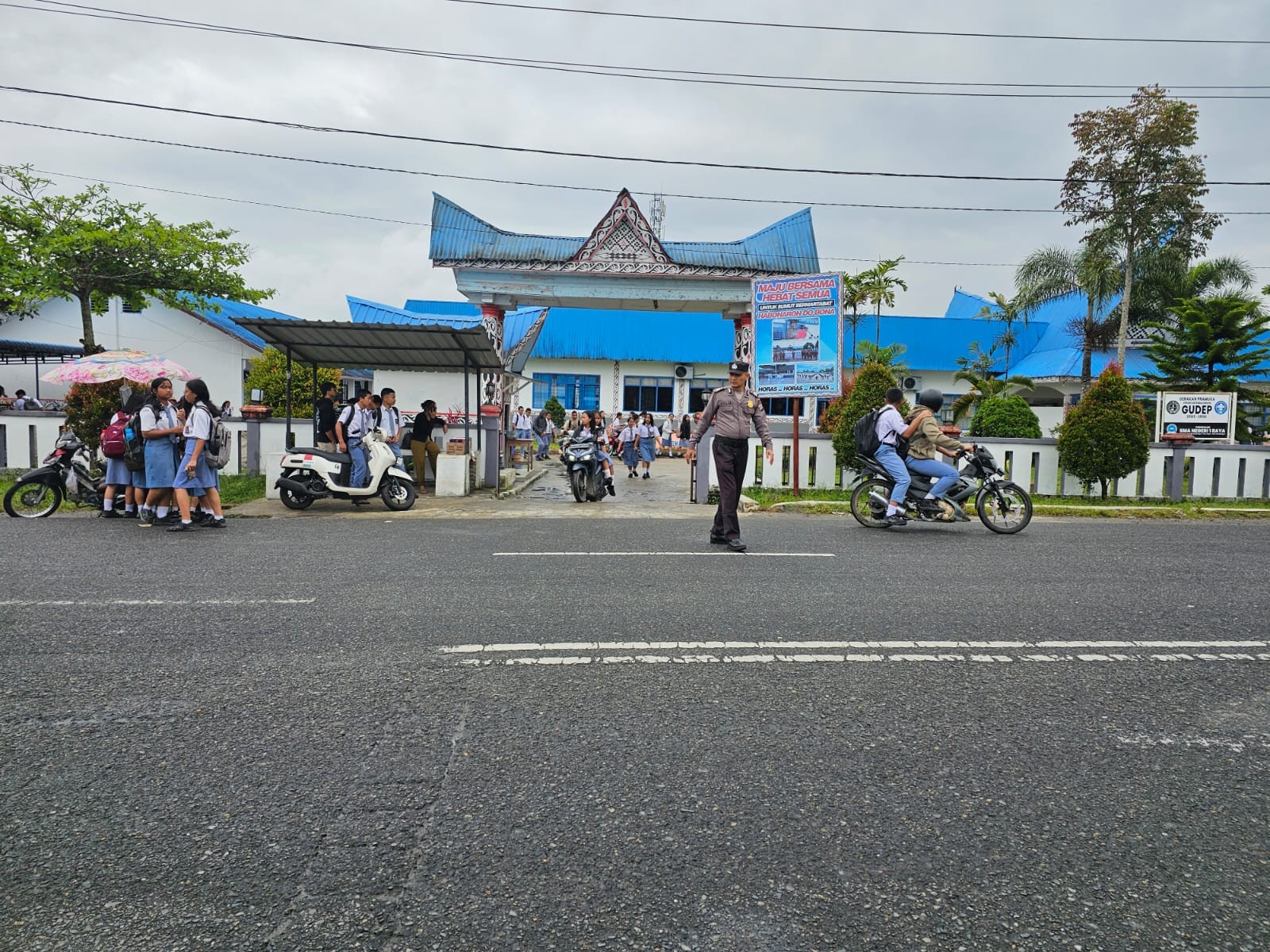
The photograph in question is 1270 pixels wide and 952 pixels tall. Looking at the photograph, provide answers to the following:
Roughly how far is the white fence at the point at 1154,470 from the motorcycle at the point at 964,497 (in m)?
4.32

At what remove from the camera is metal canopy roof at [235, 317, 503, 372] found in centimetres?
1341

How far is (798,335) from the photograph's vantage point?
14977 mm

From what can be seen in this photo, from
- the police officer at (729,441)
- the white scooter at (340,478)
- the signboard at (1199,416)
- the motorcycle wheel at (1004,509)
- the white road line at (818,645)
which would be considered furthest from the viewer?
the signboard at (1199,416)

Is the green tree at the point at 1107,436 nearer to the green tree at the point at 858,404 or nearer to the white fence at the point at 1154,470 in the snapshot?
the white fence at the point at 1154,470

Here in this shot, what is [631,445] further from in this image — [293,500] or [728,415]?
[728,415]

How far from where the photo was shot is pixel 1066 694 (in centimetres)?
428

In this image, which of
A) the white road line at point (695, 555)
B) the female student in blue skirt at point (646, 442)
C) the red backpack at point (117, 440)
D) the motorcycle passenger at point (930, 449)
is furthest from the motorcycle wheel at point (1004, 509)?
the female student in blue skirt at point (646, 442)

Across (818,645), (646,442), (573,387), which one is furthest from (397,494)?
(573,387)

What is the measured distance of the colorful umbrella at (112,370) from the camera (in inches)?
497

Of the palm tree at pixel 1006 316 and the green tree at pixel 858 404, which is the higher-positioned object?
the palm tree at pixel 1006 316

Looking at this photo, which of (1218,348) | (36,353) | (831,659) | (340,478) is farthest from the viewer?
(36,353)

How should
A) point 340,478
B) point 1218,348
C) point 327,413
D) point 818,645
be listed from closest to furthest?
point 818,645, point 340,478, point 327,413, point 1218,348

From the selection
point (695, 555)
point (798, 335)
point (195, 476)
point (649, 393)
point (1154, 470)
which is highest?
point (798, 335)

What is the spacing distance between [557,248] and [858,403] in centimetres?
721
